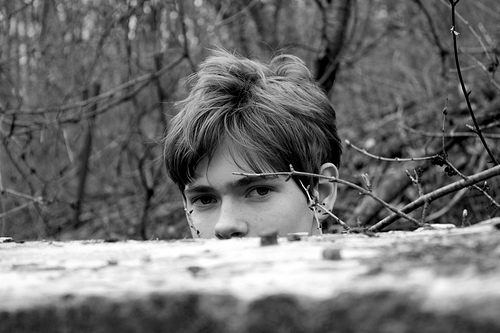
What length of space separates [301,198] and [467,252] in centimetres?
208

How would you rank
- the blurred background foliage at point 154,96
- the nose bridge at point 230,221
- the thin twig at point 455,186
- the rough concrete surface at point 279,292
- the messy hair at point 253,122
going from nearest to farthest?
the rough concrete surface at point 279,292 → the thin twig at point 455,186 → the nose bridge at point 230,221 → the messy hair at point 253,122 → the blurred background foliage at point 154,96

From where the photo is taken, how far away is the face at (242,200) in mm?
2757

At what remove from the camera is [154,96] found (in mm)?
6312

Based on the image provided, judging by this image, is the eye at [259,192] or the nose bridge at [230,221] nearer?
the nose bridge at [230,221]

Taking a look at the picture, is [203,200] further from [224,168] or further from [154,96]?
[154,96]

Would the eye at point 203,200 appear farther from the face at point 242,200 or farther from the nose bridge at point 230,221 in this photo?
the nose bridge at point 230,221

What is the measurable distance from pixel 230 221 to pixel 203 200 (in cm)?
33

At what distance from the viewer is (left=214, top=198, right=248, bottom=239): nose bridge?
2.61 meters

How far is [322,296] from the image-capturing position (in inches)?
26.0

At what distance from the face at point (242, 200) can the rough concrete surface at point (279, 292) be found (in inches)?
67.4

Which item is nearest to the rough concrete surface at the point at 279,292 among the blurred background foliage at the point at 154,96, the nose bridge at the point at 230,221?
the nose bridge at the point at 230,221

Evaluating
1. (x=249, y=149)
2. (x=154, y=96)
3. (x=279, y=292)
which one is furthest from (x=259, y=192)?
(x=154, y=96)

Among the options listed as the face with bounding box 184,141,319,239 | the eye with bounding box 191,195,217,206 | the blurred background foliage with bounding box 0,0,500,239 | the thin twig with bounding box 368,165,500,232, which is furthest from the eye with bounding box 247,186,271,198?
the blurred background foliage with bounding box 0,0,500,239

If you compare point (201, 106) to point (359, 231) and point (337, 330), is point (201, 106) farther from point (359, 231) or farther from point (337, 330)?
point (337, 330)
